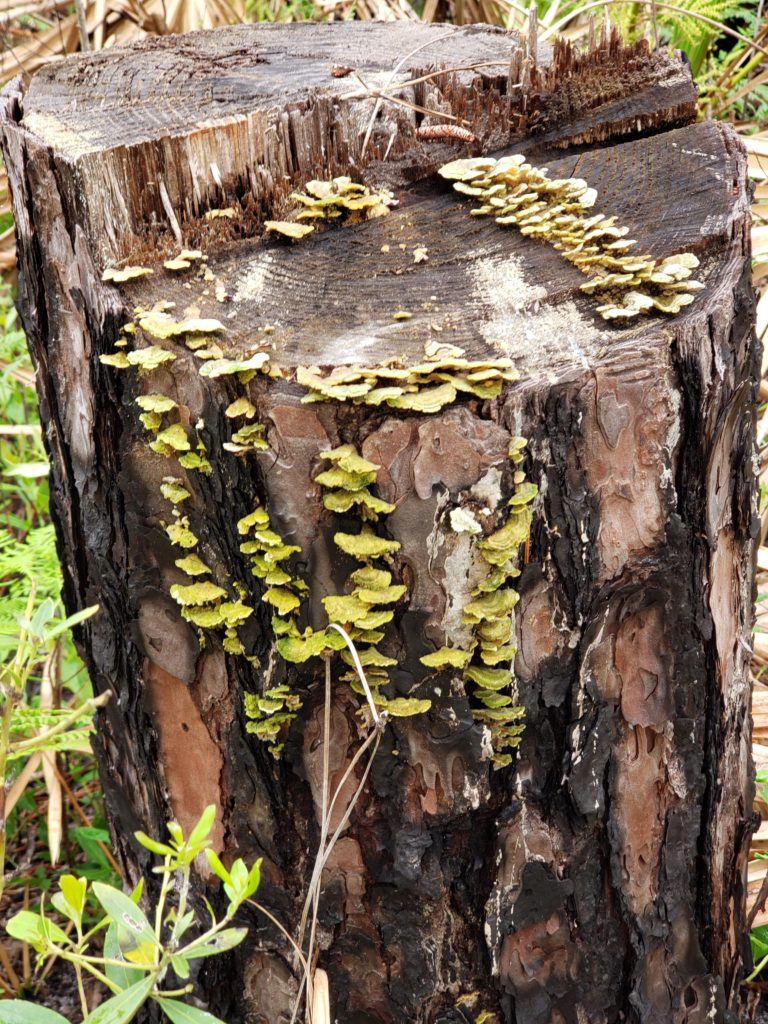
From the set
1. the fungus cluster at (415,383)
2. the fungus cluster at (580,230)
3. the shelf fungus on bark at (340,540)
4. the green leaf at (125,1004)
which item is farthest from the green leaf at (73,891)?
the fungus cluster at (580,230)

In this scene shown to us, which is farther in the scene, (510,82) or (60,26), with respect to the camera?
(60,26)

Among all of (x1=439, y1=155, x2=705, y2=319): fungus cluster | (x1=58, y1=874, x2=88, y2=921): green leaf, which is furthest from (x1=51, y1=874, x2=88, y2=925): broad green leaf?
(x1=439, y1=155, x2=705, y2=319): fungus cluster

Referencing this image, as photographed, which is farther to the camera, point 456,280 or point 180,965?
point 456,280

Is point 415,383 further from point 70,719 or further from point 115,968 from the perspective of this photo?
point 115,968

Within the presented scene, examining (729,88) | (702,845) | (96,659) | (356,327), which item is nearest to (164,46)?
(356,327)

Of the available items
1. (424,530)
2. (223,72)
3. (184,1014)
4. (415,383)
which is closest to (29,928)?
(184,1014)

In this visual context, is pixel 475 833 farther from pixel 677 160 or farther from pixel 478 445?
pixel 677 160
